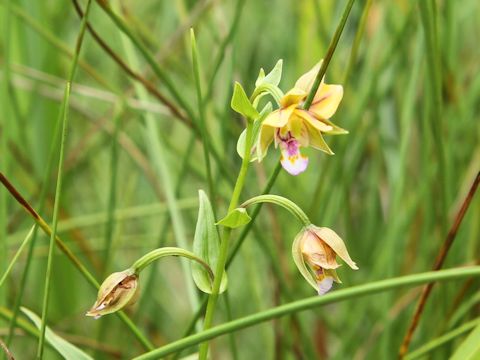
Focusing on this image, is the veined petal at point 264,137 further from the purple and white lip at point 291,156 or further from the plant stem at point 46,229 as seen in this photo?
the plant stem at point 46,229

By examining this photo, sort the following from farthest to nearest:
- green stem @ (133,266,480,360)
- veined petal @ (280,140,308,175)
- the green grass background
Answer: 1. the green grass background
2. veined petal @ (280,140,308,175)
3. green stem @ (133,266,480,360)

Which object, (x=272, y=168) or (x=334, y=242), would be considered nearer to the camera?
(x=334, y=242)

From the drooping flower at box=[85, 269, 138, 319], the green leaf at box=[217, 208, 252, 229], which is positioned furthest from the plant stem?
the green leaf at box=[217, 208, 252, 229]

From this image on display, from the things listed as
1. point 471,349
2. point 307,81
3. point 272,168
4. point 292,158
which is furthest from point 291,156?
point 272,168

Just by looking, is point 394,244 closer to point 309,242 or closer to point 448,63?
point 448,63

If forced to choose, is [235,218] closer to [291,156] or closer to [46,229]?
[291,156]

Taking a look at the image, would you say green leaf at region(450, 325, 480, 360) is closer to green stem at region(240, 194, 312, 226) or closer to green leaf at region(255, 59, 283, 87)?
green stem at region(240, 194, 312, 226)

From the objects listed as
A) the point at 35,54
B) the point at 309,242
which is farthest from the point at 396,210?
the point at 35,54

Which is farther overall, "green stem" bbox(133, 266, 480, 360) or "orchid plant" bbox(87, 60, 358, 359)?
"orchid plant" bbox(87, 60, 358, 359)
